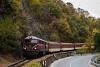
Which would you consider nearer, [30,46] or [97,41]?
[30,46]

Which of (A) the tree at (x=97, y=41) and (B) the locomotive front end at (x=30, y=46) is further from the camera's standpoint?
(A) the tree at (x=97, y=41)

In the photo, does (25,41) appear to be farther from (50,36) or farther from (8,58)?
(50,36)

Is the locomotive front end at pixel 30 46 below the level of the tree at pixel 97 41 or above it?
above

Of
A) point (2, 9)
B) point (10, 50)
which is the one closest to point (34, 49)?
point (10, 50)

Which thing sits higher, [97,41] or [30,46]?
[30,46]

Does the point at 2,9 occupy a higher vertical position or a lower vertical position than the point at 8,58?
higher

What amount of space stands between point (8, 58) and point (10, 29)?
13.2 feet

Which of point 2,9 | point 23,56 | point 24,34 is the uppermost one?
point 2,9

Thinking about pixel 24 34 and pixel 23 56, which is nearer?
pixel 23 56

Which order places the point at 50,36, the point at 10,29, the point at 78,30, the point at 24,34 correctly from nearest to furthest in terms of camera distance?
the point at 10,29 → the point at 24,34 → the point at 50,36 → the point at 78,30

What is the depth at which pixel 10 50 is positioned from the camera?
117 feet

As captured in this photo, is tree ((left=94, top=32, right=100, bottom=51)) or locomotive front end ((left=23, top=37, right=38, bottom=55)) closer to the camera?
locomotive front end ((left=23, top=37, right=38, bottom=55))

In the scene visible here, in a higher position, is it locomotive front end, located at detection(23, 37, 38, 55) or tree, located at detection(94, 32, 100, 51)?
locomotive front end, located at detection(23, 37, 38, 55)

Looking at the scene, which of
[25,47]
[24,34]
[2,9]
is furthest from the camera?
[24,34]
